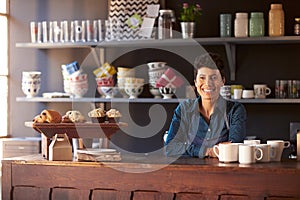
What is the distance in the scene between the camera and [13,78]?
507 centimetres

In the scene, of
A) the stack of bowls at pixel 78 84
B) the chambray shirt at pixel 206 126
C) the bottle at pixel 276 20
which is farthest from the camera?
the stack of bowls at pixel 78 84

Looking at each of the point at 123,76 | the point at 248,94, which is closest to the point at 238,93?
the point at 248,94

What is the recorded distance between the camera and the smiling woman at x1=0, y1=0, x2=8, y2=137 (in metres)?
5.02

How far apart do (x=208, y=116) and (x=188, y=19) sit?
144 cm

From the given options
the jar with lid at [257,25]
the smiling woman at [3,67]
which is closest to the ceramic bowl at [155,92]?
the jar with lid at [257,25]

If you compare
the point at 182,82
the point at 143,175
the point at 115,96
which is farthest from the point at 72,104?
the point at 143,175

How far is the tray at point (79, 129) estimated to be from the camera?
2.76 m

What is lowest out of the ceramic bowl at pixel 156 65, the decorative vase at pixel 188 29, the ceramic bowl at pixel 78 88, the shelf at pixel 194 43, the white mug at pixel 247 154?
the white mug at pixel 247 154

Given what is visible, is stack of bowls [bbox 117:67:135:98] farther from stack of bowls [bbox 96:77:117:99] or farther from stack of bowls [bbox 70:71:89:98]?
stack of bowls [bbox 70:71:89:98]

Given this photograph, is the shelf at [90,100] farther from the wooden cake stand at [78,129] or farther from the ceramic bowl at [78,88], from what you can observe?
the wooden cake stand at [78,129]

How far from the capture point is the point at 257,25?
167 inches

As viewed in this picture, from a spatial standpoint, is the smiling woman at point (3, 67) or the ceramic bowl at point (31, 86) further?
the smiling woman at point (3, 67)

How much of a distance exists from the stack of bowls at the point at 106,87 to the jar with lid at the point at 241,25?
102 cm

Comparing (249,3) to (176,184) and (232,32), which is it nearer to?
(232,32)
